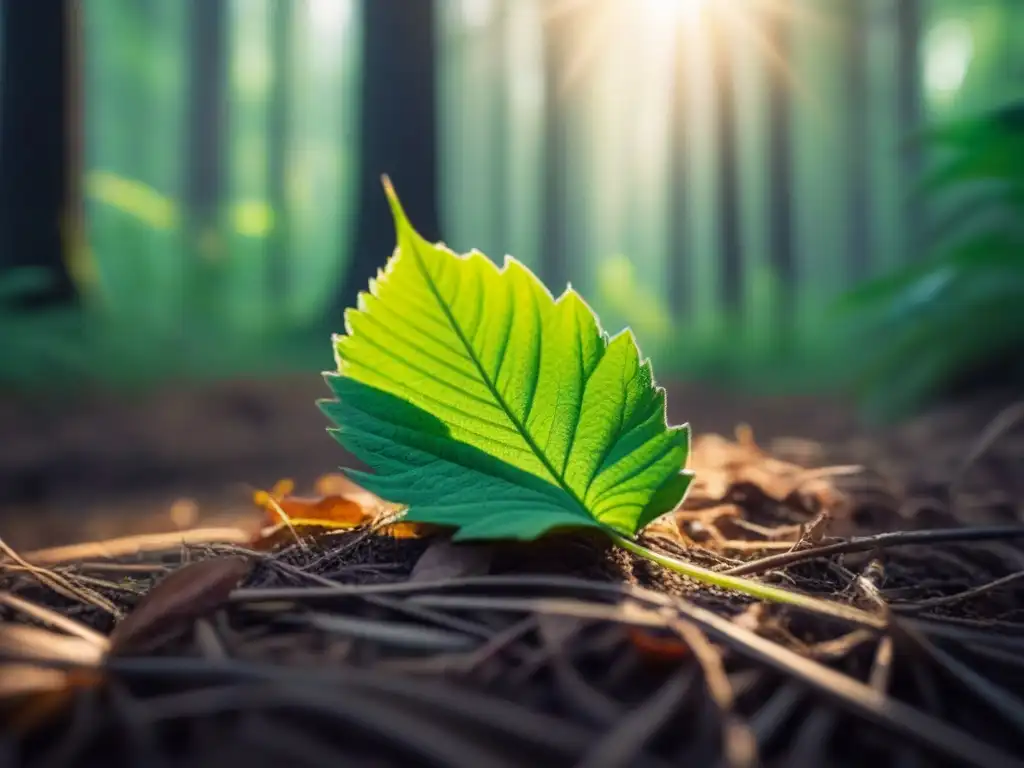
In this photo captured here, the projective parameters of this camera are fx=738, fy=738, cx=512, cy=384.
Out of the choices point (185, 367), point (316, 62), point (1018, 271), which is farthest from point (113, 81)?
point (1018, 271)

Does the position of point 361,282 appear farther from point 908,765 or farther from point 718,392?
point 908,765

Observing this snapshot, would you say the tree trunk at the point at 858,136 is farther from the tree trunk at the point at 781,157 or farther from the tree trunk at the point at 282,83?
the tree trunk at the point at 282,83

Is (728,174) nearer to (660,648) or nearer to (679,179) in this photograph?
(679,179)

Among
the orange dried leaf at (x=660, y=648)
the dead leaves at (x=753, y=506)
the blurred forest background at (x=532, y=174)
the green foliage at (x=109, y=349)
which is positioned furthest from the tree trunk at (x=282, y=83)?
the orange dried leaf at (x=660, y=648)

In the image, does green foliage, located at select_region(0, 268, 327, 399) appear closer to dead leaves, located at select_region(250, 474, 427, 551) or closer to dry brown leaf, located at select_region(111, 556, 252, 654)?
dead leaves, located at select_region(250, 474, 427, 551)

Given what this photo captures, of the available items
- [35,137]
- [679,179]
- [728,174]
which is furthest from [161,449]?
[679,179]
